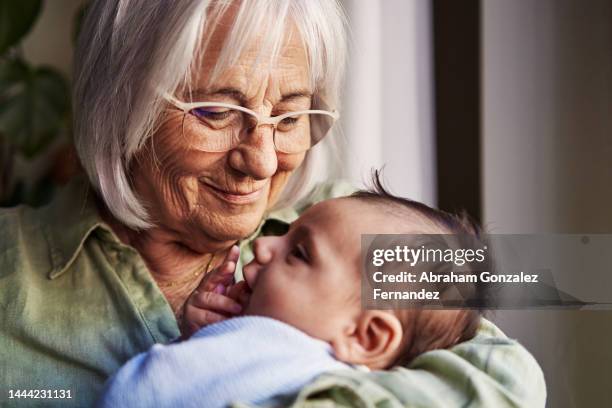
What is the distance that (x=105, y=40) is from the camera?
0.86 meters

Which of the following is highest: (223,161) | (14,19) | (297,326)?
(14,19)

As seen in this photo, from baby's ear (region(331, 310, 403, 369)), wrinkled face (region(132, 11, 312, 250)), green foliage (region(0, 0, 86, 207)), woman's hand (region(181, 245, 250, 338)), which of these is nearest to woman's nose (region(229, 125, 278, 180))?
wrinkled face (region(132, 11, 312, 250))

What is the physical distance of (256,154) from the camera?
32.4 inches

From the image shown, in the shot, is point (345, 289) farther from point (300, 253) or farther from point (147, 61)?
point (147, 61)

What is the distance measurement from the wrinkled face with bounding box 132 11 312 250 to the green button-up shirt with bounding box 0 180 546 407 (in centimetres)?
5

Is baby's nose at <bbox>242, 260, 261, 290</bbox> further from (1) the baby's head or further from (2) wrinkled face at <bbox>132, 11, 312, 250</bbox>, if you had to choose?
(2) wrinkled face at <bbox>132, 11, 312, 250</bbox>

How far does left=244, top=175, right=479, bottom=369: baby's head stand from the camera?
704 millimetres

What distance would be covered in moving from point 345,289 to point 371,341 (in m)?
0.05

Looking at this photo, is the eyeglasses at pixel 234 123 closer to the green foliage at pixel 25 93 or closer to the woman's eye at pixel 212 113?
the woman's eye at pixel 212 113

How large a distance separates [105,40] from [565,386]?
0.61 m

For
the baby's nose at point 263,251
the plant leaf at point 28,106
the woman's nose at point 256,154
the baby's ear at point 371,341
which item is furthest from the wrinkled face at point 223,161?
the plant leaf at point 28,106

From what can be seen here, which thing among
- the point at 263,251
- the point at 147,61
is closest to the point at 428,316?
the point at 263,251

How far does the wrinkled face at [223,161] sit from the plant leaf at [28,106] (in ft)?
2.62

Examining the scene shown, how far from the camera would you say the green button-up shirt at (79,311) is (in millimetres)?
857
